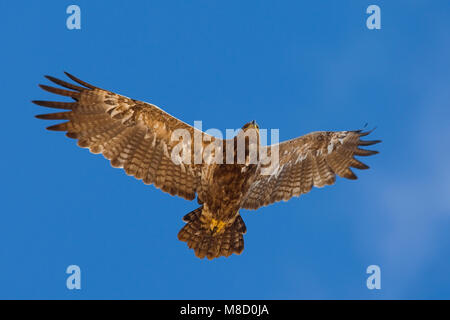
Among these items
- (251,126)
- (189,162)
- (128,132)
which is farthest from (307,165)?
(128,132)

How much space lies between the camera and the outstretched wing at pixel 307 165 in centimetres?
1324

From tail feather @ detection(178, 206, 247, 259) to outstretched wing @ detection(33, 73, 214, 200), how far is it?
469 millimetres

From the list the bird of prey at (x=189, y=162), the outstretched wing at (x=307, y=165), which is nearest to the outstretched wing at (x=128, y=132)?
the bird of prey at (x=189, y=162)

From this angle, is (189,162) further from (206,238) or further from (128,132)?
(206,238)

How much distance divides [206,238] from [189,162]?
1525mm

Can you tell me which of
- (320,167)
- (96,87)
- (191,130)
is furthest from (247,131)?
(96,87)

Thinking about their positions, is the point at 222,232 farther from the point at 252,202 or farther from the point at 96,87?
the point at 96,87

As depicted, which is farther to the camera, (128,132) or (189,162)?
(189,162)

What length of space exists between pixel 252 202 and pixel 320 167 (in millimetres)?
1561

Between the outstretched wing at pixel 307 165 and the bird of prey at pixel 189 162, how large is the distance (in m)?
0.02

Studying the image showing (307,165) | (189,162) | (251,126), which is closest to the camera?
(251,126)

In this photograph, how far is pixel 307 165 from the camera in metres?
13.5

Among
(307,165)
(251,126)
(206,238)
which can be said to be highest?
(251,126)

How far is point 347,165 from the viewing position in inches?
522
